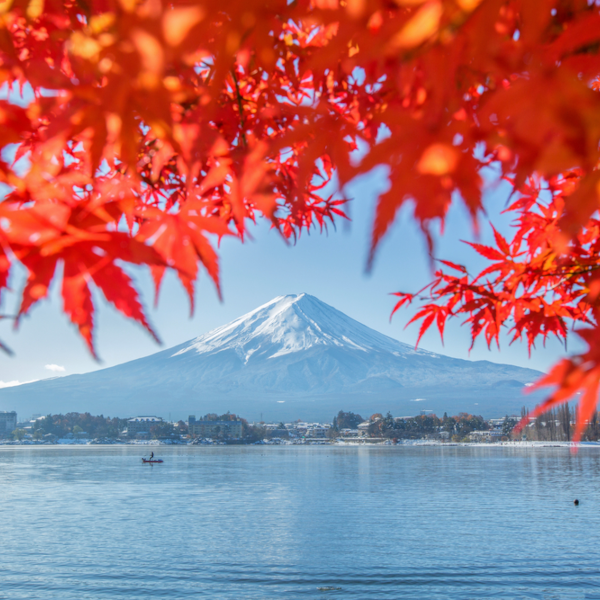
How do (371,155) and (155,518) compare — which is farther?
(155,518)

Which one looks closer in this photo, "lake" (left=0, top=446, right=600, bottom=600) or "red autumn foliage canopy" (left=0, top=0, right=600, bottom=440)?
"red autumn foliage canopy" (left=0, top=0, right=600, bottom=440)

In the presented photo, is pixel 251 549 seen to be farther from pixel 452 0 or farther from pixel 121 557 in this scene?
pixel 452 0

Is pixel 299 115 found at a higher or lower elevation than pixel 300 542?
higher

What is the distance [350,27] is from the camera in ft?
3.36

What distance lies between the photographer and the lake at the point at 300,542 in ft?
98.8

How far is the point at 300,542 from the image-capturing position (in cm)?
4203

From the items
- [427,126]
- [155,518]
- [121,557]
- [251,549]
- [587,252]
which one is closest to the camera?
[427,126]

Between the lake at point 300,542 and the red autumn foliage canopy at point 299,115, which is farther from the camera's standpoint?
the lake at point 300,542

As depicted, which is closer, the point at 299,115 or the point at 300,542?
the point at 299,115

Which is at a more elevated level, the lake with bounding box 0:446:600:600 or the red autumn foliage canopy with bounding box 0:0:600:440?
the red autumn foliage canopy with bounding box 0:0:600:440

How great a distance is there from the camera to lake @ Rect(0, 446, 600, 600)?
30109mm

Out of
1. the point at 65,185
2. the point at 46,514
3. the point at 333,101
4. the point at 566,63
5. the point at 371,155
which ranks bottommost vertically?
the point at 46,514

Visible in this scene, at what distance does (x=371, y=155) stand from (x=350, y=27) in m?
0.26

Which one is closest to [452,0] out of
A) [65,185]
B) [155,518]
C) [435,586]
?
[65,185]
